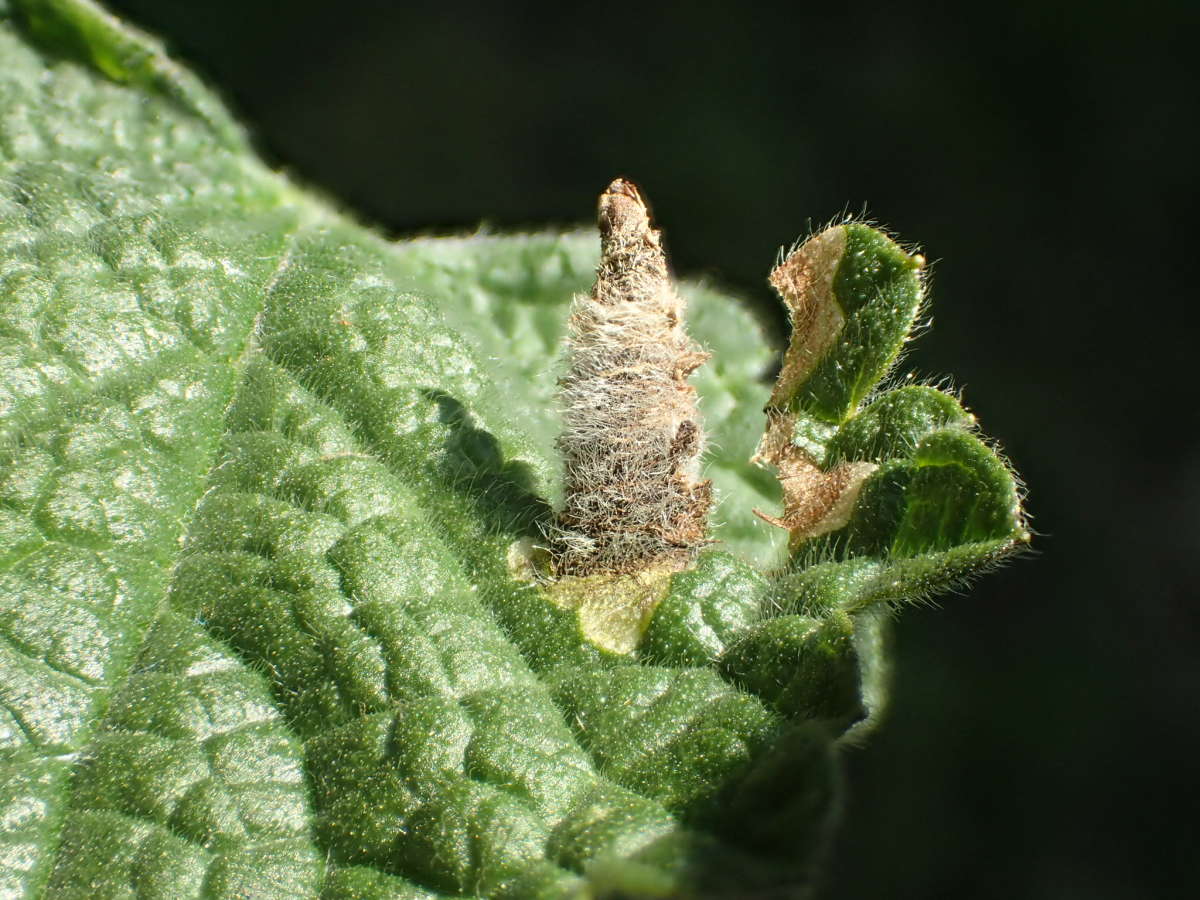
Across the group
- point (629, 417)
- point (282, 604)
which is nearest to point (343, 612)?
point (282, 604)

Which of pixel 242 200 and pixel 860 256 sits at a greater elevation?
pixel 242 200

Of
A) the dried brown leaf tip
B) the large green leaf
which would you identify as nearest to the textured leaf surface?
the large green leaf

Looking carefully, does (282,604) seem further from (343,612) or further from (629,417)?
(629,417)

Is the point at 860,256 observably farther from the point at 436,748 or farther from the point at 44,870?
the point at 44,870

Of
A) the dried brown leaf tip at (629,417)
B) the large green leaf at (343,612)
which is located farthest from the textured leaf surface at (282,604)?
the dried brown leaf tip at (629,417)

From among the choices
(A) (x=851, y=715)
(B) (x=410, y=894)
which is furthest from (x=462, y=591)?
(A) (x=851, y=715)

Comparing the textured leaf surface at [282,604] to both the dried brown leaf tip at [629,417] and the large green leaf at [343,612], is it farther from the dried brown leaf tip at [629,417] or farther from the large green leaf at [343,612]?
the dried brown leaf tip at [629,417]
